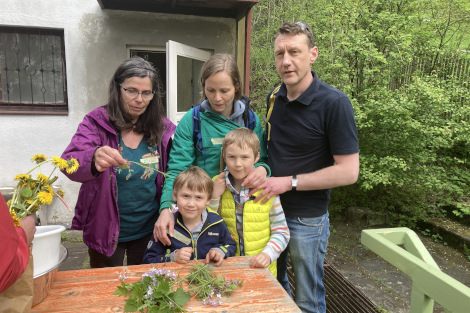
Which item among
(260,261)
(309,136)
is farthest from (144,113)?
(260,261)

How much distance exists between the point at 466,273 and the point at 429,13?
13.6ft

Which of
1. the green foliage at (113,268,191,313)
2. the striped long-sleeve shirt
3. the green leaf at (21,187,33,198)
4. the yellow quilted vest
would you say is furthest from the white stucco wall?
the green foliage at (113,268,191,313)

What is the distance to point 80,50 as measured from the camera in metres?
4.83

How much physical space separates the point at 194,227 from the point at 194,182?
9.9 inches

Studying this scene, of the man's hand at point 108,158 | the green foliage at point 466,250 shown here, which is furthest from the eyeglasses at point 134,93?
the green foliage at point 466,250

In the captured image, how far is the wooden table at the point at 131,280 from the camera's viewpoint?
1344 millimetres

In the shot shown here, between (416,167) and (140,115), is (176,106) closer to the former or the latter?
(140,115)

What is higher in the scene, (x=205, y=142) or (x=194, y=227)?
(x=205, y=142)

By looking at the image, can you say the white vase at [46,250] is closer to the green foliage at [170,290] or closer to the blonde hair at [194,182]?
the green foliage at [170,290]

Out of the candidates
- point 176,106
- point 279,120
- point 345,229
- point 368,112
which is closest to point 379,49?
point 368,112

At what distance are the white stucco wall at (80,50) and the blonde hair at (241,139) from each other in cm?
350

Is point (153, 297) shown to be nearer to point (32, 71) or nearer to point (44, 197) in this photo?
point (44, 197)

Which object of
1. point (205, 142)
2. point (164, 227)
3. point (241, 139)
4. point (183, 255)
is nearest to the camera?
point (183, 255)

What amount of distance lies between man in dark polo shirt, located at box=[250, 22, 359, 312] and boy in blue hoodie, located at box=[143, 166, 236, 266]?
320 millimetres
